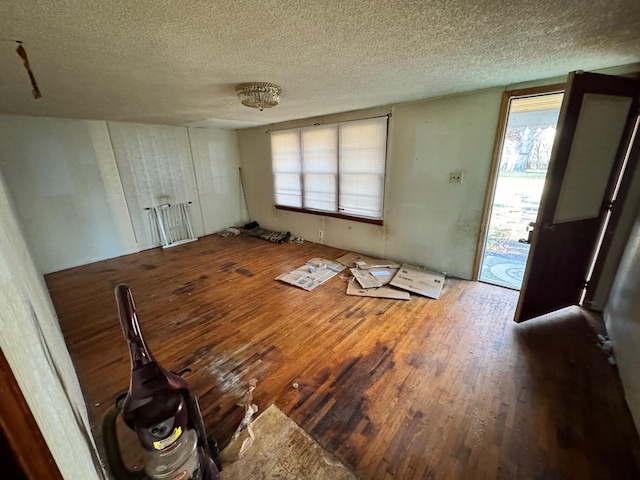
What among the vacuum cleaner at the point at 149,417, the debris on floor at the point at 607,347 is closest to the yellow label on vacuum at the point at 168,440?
the vacuum cleaner at the point at 149,417

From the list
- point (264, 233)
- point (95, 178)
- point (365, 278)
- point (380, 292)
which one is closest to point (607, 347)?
point (380, 292)

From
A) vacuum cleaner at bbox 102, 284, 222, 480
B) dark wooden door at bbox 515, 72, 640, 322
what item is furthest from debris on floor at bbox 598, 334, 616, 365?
vacuum cleaner at bbox 102, 284, 222, 480

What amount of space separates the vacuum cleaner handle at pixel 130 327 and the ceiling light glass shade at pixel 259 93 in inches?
78.0

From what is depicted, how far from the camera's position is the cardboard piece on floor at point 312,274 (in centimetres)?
320

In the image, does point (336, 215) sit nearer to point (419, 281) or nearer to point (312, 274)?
point (312, 274)

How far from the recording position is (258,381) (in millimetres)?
1817

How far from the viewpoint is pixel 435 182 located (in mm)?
3193

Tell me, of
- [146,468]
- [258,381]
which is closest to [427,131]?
[258,381]

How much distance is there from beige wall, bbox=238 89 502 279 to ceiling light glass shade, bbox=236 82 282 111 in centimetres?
165

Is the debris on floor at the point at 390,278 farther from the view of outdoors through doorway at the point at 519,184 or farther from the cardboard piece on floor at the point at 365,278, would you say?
the view of outdoors through doorway at the point at 519,184

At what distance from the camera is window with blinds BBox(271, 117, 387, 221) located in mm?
3613

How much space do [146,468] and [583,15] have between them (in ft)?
8.82

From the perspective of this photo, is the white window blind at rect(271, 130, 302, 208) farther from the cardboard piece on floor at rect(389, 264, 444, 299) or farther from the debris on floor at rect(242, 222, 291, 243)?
the cardboard piece on floor at rect(389, 264, 444, 299)

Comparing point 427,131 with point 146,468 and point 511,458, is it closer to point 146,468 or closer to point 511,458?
point 511,458
